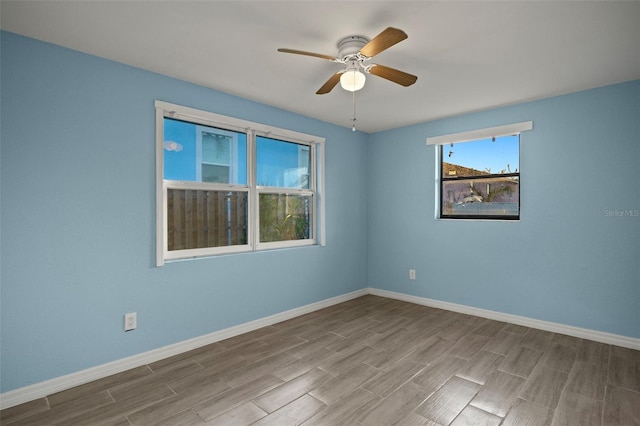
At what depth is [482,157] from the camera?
157 inches

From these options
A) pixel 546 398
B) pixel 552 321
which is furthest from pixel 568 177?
pixel 546 398

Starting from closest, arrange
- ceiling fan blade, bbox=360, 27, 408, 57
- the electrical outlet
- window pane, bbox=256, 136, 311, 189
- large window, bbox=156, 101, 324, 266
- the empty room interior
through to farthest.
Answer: ceiling fan blade, bbox=360, 27, 408, 57 < the empty room interior < the electrical outlet < large window, bbox=156, 101, 324, 266 < window pane, bbox=256, 136, 311, 189

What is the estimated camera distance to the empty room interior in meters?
2.05

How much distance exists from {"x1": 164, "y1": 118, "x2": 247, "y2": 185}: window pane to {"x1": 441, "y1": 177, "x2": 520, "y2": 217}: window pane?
2626 millimetres

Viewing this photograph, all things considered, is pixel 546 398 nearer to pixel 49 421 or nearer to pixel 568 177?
pixel 568 177

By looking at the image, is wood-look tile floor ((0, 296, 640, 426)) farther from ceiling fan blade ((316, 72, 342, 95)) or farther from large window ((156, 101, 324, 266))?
ceiling fan blade ((316, 72, 342, 95))

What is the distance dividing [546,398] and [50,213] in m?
3.61

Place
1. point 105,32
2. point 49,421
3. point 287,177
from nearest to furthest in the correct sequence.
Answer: point 49,421 < point 105,32 < point 287,177

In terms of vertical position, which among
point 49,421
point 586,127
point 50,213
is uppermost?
point 586,127

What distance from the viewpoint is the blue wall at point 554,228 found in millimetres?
2996

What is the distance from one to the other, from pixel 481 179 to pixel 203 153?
10.6ft

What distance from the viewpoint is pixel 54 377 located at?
2.26 metres

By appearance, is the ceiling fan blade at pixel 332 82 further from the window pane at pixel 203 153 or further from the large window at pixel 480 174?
the large window at pixel 480 174

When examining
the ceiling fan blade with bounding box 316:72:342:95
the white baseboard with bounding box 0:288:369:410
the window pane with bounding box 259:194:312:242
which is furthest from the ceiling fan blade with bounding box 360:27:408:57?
the white baseboard with bounding box 0:288:369:410
